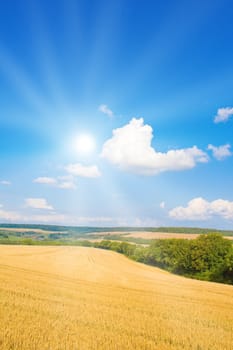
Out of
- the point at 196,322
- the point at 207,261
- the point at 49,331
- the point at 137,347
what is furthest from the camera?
the point at 207,261

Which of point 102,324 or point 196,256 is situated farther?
point 196,256

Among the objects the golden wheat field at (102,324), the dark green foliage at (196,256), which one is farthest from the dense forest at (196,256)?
the golden wheat field at (102,324)

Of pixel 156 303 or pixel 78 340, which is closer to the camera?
pixel 78 340

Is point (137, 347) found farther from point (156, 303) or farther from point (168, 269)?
point (168, 269)

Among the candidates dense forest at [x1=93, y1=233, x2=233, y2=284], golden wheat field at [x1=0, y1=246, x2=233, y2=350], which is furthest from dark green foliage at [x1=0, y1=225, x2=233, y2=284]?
golden wheat field at [x1=0, y1=246, x2=233, y2=350]

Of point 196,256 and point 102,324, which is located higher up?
point 102,324

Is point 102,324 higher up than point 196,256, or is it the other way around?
point 102,324

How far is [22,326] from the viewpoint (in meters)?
7.29

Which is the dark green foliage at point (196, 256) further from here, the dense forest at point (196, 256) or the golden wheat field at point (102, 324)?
the golden wheat field at point (102, 324)

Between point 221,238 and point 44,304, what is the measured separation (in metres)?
58.4

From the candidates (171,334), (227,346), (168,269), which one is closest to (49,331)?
(171,334)

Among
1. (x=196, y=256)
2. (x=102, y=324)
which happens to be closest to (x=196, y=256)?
(x=196, y=256)

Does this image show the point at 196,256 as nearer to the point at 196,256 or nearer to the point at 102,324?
the point at 196,256

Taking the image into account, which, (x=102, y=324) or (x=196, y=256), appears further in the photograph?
(x=196, y=256)
